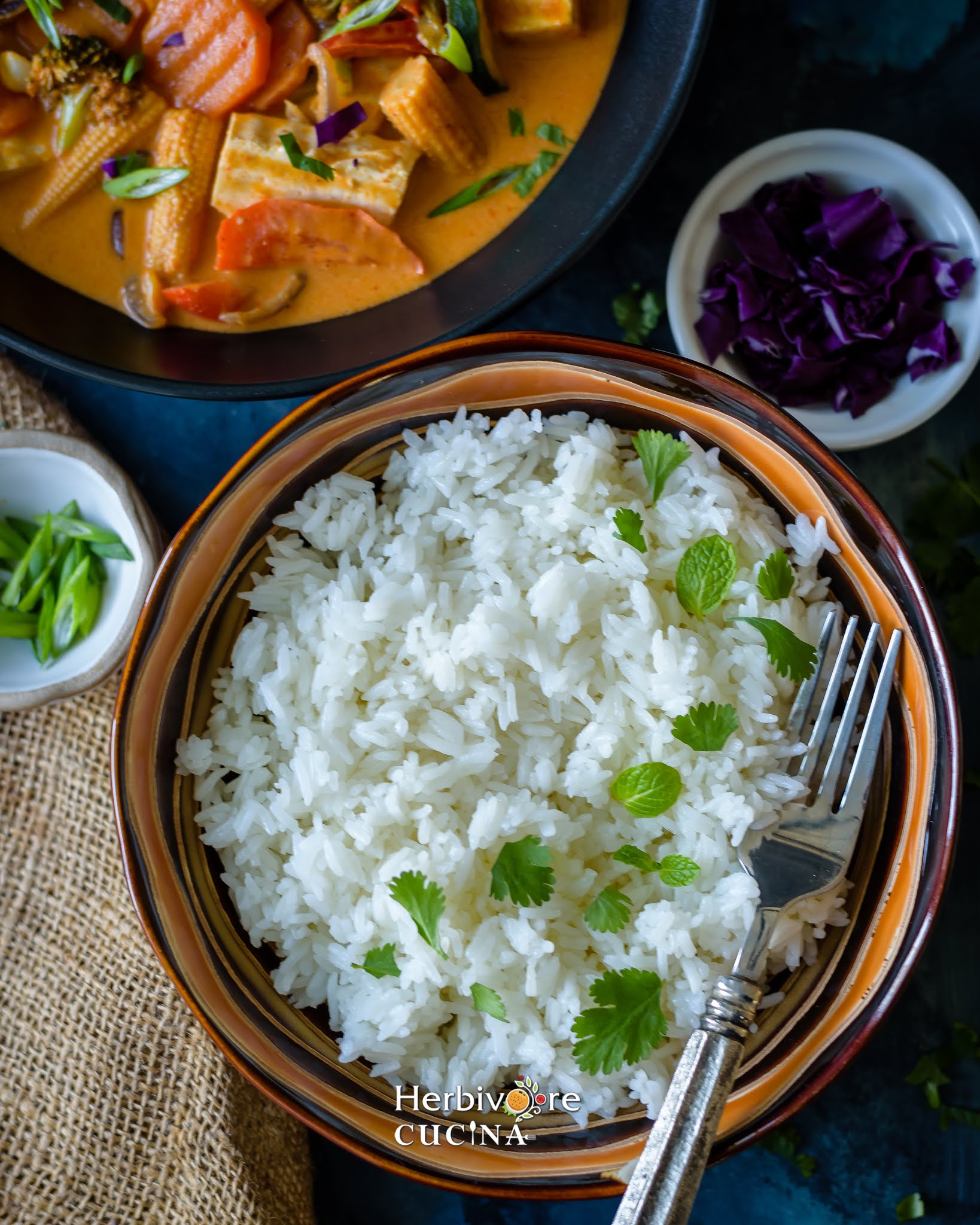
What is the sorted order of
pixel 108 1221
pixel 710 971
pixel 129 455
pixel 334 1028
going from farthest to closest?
pixel 129 455 → pixel 108 1221 → pixel 334 1028 → pixel 710 971

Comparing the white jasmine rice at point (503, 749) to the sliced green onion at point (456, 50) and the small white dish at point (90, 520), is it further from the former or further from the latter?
the sliced green onion at point (456, 50)

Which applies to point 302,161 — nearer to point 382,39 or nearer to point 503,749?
point 382,39

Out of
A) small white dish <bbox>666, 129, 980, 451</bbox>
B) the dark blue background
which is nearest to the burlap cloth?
the dark blue background

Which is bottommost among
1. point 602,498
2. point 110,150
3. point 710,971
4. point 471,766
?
point 710,971

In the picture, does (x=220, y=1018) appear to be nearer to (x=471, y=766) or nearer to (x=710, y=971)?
(x=471, y=766)

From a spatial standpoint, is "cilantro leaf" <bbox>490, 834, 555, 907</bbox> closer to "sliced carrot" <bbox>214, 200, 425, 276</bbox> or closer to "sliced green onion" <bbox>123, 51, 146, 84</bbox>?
"sliced carrot" <bbox>214, 200, 425, 276</bbox>

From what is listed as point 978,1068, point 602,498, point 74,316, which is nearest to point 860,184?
point 602,498
